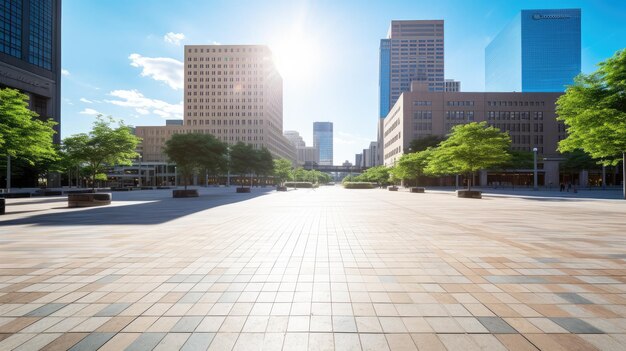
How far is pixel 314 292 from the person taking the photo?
193 inches

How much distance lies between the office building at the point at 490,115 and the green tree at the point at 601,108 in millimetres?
65754

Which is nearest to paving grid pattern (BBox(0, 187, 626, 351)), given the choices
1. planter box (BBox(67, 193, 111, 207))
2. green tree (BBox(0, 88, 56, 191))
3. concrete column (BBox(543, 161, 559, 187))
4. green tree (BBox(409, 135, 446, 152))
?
green tree (BBox(0, 88, 56, 191))

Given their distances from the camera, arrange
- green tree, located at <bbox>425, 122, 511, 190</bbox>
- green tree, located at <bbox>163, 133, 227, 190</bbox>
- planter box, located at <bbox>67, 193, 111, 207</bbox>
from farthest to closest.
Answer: green tree, located at <bbox>425, 122, 511, 190</bbox>
green tree, located at <bbox>163, 133, 227, 190</bbox>
planter box, located at <bbox>67, 193, 111, 207</bbox>

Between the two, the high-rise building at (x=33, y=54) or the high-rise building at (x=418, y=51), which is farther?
the high-rise building at (x=418, y=51)

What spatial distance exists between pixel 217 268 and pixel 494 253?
272 inches

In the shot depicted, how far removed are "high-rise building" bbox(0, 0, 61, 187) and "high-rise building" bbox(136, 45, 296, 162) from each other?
69988 mm

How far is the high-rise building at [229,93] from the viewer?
441ft

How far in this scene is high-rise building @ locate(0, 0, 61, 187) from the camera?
169ft

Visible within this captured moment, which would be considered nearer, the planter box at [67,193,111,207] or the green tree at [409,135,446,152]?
the planter box at [67,193,111,207]

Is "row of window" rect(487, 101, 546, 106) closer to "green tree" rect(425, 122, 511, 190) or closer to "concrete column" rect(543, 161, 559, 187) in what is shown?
"concrete column" rect(543, 161, 559, 187)

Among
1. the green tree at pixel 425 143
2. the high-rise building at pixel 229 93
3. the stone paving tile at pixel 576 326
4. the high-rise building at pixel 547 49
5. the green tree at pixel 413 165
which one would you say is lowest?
the stone paving tile at pixel 576 326

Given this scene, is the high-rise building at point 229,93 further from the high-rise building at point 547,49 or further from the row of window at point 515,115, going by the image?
the high-rise building at point 547,49

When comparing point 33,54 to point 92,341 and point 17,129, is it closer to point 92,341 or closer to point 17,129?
point 17,129

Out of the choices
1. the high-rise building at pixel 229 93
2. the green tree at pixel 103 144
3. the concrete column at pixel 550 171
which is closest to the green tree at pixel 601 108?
the green tree at pixel 103 144
